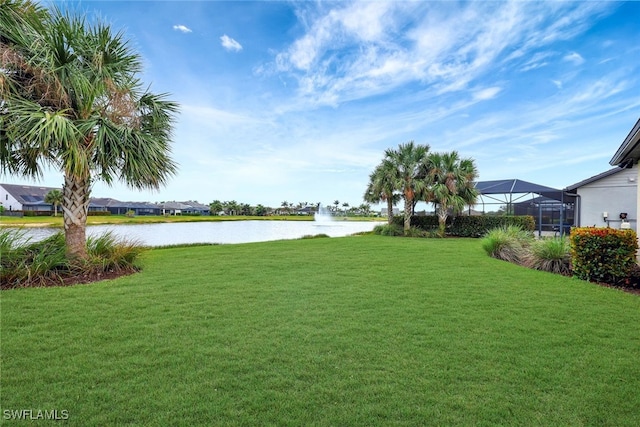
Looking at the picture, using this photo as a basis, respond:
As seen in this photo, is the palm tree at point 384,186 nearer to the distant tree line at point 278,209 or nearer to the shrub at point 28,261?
the shrub at point 28,261

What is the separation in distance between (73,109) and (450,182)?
1727 cm

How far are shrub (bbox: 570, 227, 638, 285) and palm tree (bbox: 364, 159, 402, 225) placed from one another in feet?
40.7

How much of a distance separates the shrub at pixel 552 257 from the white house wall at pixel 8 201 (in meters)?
57.7

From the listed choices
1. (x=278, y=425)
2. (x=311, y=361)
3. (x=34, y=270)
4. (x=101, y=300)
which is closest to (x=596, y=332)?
(x=311, y=361)

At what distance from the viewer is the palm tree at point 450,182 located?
17359 mm

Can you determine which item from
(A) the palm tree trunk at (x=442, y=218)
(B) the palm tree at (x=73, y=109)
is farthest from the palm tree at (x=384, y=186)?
(B) the palm tree at (x=73, y=109)

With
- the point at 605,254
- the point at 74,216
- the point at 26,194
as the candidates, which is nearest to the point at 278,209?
the point at 26,194

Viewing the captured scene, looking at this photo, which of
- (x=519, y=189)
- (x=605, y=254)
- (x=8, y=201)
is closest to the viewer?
(x=605, y=254)

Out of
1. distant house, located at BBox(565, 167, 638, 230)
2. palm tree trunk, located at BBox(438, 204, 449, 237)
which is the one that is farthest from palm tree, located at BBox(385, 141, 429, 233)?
distant house, located at BBox(565, 167, 638, 230)

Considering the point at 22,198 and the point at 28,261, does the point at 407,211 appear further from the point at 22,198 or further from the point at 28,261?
the point at 22,198

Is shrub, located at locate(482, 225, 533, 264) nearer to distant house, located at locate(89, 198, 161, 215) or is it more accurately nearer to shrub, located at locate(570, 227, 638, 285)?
shrub, located at locate(570, 227, 638, 285)

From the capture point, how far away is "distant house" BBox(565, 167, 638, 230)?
45.5ft

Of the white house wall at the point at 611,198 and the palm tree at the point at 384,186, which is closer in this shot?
the white house wall at the point at 611,198

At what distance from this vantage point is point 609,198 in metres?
14.6
